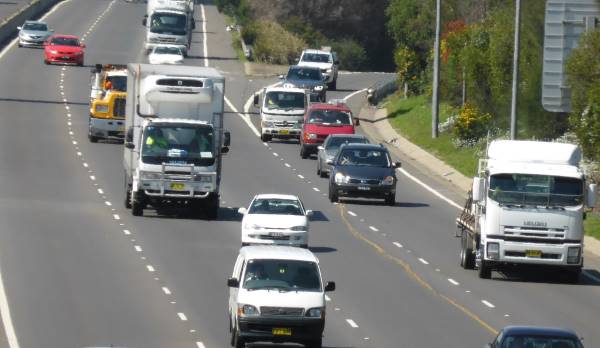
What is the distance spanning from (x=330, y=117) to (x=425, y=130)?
6.77m

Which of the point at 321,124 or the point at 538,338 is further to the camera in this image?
the point at 321,124

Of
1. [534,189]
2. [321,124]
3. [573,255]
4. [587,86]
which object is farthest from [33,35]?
[573,255]

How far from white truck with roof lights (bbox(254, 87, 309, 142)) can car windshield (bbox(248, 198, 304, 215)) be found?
25814 mm

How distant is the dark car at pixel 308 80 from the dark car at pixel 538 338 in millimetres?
51734

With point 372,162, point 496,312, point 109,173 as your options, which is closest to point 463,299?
point 496,312

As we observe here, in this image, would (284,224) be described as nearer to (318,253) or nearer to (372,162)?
(318,253)

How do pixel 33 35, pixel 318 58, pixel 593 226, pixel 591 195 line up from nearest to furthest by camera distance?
pixel 591 195 → pixel 593 226 → pixel 318 58 → pixel 33 35

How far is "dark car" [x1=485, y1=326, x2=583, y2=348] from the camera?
2035 cm

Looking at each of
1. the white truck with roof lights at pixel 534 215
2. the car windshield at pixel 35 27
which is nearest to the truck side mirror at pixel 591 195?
the white truck with roof lights at pixel 534 215

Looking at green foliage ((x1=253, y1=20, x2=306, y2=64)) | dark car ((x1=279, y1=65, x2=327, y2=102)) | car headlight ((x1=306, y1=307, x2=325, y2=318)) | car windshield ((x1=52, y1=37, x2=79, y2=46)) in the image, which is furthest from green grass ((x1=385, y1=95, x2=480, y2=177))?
car headlight ((x1=306, y1=307, x2=325, y2=318))

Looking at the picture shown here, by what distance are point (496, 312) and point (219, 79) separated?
14.9 m

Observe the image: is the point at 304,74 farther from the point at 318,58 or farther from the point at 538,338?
the point at 538,338

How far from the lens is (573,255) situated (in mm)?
33781

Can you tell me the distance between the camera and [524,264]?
112 ft
